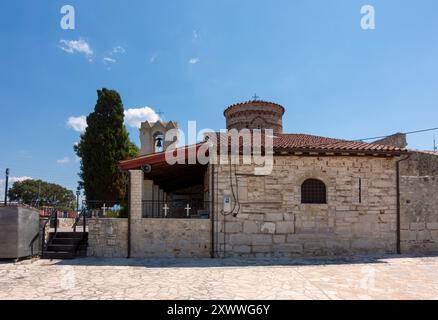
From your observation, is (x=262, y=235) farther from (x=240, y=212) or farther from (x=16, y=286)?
(x=16, y=286)

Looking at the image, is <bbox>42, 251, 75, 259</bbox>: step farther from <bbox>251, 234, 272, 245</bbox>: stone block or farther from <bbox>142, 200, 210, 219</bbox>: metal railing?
<bbox>251, 234, 272, 245</bbox>: stone block

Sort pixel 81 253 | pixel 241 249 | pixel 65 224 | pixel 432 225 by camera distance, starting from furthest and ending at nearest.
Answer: pixel 65 224
pixel 432 225
pixel 81 253
pixel 241 249

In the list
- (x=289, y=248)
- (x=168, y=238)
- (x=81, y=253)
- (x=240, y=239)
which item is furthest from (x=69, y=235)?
(x=289, y=248)

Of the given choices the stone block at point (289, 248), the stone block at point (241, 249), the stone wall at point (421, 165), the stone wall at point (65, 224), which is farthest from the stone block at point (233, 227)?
the stone wall at point (65, 224)

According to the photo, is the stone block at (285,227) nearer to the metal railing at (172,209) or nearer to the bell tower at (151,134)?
the metal railing at (172,209)

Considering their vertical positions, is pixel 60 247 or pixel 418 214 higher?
pixel 418 214

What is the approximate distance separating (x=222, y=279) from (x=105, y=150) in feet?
53.8

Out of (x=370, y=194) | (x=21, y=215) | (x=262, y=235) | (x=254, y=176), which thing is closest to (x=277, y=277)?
(x=262, y=235)

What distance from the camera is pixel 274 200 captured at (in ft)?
34.8

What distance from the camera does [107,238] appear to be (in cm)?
1034

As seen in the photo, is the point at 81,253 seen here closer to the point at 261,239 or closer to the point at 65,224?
the point at 261,239

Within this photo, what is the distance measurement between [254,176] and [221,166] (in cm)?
113

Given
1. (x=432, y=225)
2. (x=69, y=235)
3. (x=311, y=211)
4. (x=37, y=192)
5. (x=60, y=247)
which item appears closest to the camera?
(x=60, y=247)
